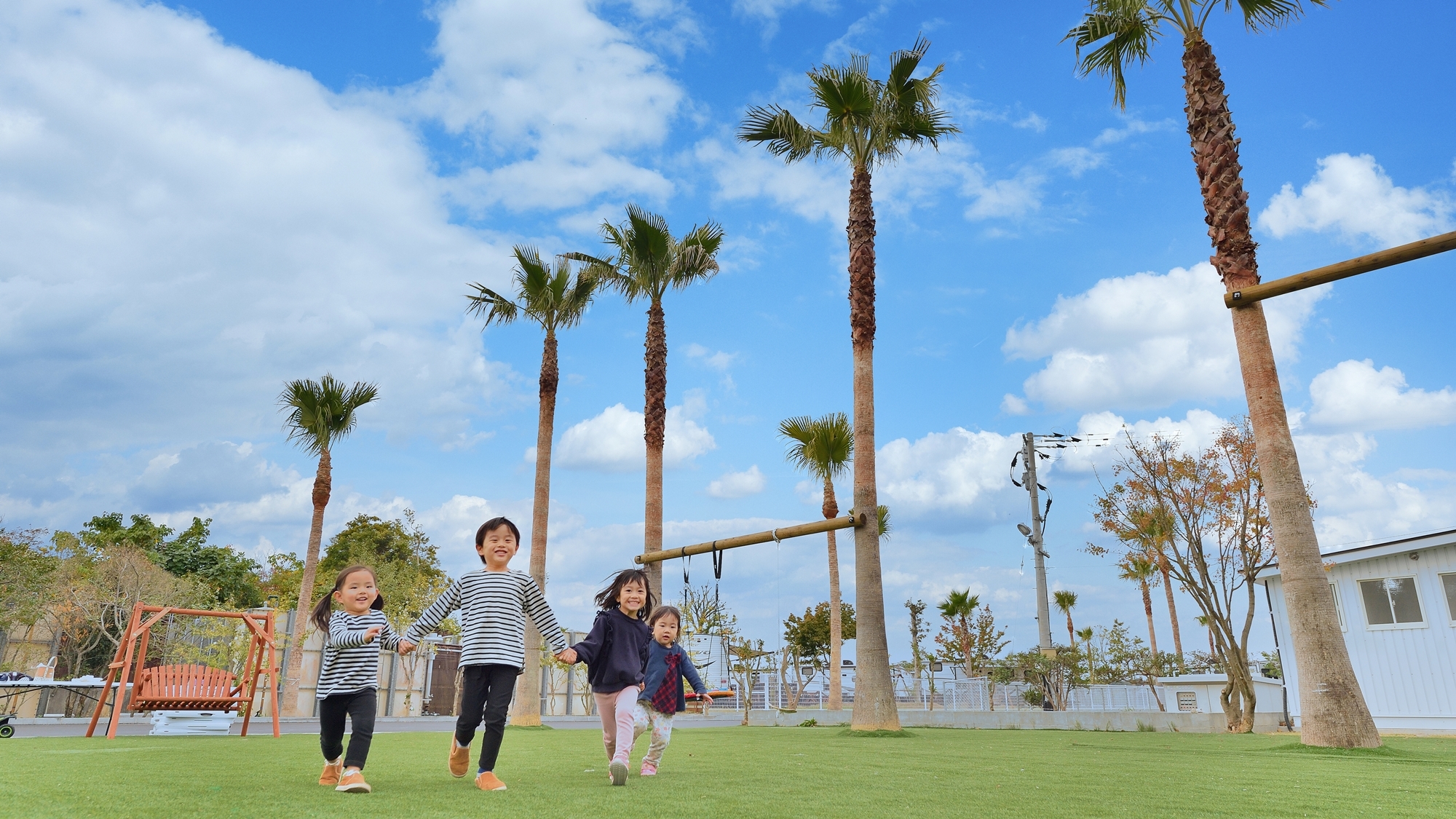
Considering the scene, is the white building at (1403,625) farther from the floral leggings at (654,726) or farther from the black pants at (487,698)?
the black pants at (487,698)

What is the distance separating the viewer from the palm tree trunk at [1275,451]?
10.3 m

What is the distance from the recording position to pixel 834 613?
26375mm

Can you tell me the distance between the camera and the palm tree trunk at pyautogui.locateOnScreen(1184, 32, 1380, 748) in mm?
10258

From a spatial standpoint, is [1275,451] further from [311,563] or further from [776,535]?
[311,563]

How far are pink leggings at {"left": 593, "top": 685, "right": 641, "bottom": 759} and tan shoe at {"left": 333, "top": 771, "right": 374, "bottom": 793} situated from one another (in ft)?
4.96

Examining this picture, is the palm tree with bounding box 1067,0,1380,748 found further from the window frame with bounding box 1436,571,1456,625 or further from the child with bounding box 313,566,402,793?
the child with bounding box 313,566,402,793

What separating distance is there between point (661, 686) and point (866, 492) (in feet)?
31.3

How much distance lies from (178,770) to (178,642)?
2487cm

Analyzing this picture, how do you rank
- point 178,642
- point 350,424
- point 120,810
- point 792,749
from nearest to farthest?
1. point 120,810
2. point 792,749
3. point 350,424
4. point 178,642

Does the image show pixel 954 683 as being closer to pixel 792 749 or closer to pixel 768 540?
pixel 768 540

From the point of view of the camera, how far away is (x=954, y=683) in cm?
2400

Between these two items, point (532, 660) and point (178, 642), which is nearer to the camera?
point (532, 660)

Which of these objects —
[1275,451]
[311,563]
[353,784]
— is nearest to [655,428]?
[311,563]

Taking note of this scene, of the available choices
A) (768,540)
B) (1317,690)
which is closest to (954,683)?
(768,540)
